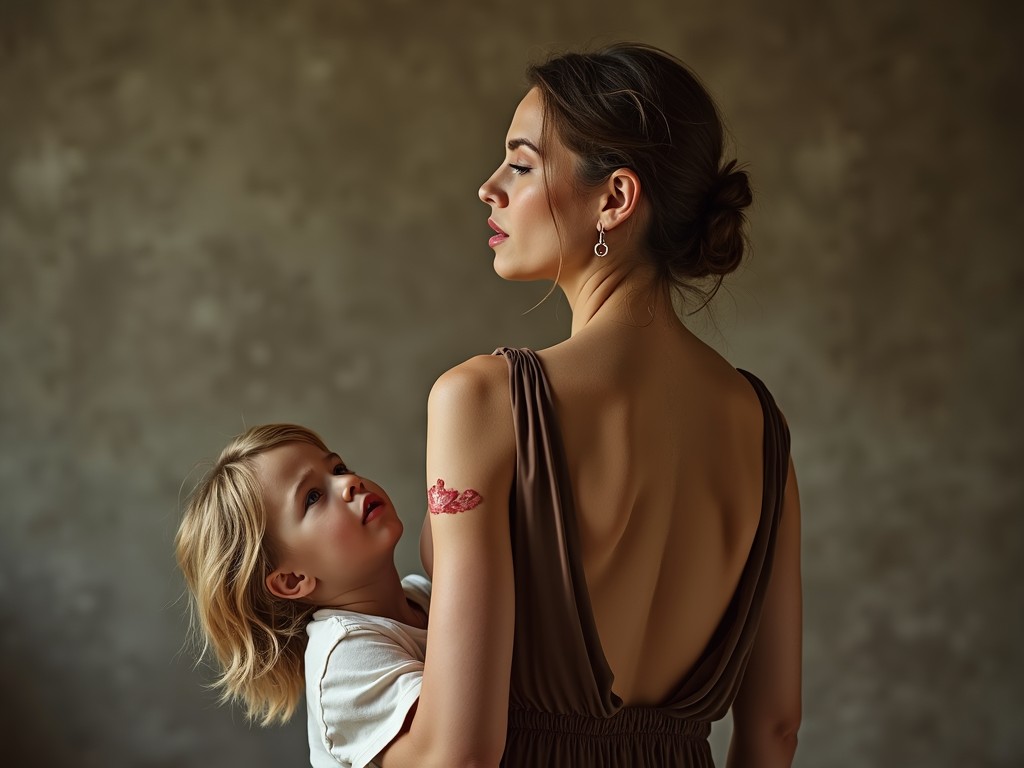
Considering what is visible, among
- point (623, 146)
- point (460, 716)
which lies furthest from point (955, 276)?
point (460, 716)

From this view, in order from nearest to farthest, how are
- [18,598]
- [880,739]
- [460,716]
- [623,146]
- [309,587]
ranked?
1. [460,716]
2. [623,146]
3. [309,587]
4. [18,598]
5. [880,739]

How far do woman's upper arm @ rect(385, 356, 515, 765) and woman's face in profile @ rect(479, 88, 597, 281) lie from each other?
0.27 m

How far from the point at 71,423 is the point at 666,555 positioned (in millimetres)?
2496

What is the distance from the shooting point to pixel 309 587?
5.82 feet

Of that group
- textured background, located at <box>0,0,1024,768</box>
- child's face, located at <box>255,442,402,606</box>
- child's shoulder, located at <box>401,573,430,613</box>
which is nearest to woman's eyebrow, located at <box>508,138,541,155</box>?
child's face, located at <box>255,442,402,606</box>

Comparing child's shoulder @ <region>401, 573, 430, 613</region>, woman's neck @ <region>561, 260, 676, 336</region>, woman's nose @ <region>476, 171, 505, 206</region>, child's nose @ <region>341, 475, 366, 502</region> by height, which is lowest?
child's shoulder @ <region>401, 573, 430, 613</region>

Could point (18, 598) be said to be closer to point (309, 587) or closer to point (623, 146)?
point (309, 587)

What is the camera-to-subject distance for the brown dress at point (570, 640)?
4.22 feet

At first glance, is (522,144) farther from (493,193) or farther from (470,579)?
(470,579)

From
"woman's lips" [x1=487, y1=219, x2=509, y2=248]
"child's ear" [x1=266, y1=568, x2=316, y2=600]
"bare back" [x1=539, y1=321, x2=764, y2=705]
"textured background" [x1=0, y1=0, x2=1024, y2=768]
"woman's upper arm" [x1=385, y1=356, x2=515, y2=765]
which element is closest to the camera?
"woman's upper arm" [x1=385, y1=356, x2=515, y2=765]

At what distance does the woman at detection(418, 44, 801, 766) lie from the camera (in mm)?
1257

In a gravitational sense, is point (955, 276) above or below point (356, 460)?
above

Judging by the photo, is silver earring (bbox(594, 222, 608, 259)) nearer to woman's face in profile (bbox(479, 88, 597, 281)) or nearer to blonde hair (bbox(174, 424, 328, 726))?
woman's face in profile (bbox(479, 88, 597, 281))

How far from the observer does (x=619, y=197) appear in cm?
146
